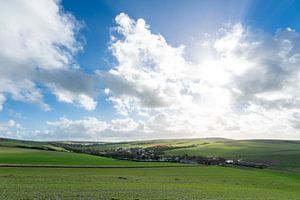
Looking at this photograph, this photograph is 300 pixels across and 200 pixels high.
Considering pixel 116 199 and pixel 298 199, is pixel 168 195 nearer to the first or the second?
pixel 116 199

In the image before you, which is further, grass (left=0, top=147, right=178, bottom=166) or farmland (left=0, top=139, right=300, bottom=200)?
grass (left=0, top=147, right=178, bottom=166)

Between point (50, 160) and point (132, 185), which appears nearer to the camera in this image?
point (132, 185)

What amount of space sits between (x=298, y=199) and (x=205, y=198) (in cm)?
1195

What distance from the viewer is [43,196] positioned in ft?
96.0

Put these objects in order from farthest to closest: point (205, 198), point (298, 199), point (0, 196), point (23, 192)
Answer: point (298, 199) → point (205, 198) → point (23, 192) → point (0, 196)

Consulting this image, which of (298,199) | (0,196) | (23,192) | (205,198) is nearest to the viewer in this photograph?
(0,196)

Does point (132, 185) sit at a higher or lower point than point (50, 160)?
lower

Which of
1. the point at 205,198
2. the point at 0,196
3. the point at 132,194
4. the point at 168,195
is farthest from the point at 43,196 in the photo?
the point at 205,198

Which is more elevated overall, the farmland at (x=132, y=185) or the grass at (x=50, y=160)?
the grass at (x=50, y=160)

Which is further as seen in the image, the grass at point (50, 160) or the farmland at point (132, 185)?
the grass at point (50, 160)

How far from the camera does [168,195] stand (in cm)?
3406

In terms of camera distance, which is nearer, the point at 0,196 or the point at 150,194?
the point at 0,196

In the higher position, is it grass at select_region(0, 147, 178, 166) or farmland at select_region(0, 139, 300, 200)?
grass at select_region(0, 147, 178, 166)

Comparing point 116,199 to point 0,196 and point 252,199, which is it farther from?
point 252,199
